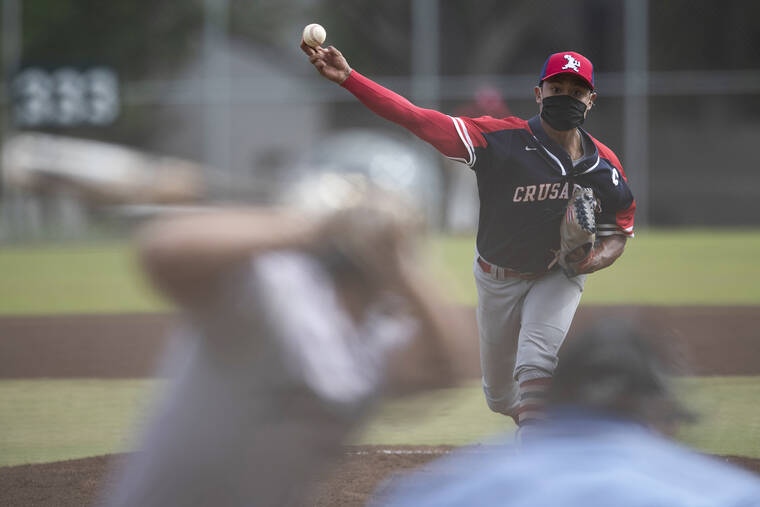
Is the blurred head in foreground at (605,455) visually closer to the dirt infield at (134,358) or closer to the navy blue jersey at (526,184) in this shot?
the dirt infield at (134,358)

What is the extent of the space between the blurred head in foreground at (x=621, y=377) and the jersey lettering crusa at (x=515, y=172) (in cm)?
229

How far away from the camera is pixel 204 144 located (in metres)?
23.9

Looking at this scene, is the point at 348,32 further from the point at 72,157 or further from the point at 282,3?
the point at 72,157

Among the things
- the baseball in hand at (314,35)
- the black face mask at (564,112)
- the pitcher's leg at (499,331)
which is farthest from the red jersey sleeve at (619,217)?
the baseball in hand at (314,35)

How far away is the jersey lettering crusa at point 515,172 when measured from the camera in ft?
15.0

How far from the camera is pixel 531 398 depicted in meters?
4.29

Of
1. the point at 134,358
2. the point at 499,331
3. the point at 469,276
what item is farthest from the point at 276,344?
the point at 469,276

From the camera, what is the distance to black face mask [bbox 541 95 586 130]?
183 inches

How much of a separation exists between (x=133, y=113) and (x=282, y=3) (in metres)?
9.03

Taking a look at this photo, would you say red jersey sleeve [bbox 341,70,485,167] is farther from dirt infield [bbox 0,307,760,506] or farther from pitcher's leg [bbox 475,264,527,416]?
dirt infield [bbox 0,307,760,506]

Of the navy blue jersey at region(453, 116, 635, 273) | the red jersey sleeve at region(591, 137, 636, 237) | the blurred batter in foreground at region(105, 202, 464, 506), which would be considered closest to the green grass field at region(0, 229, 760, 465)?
the blurred batter in foreground at region(105, 202, 464, 506)

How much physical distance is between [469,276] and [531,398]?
11.0m

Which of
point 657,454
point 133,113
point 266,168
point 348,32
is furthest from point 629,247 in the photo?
point 657,454

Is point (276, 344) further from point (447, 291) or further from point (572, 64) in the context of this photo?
point (572, 64)
